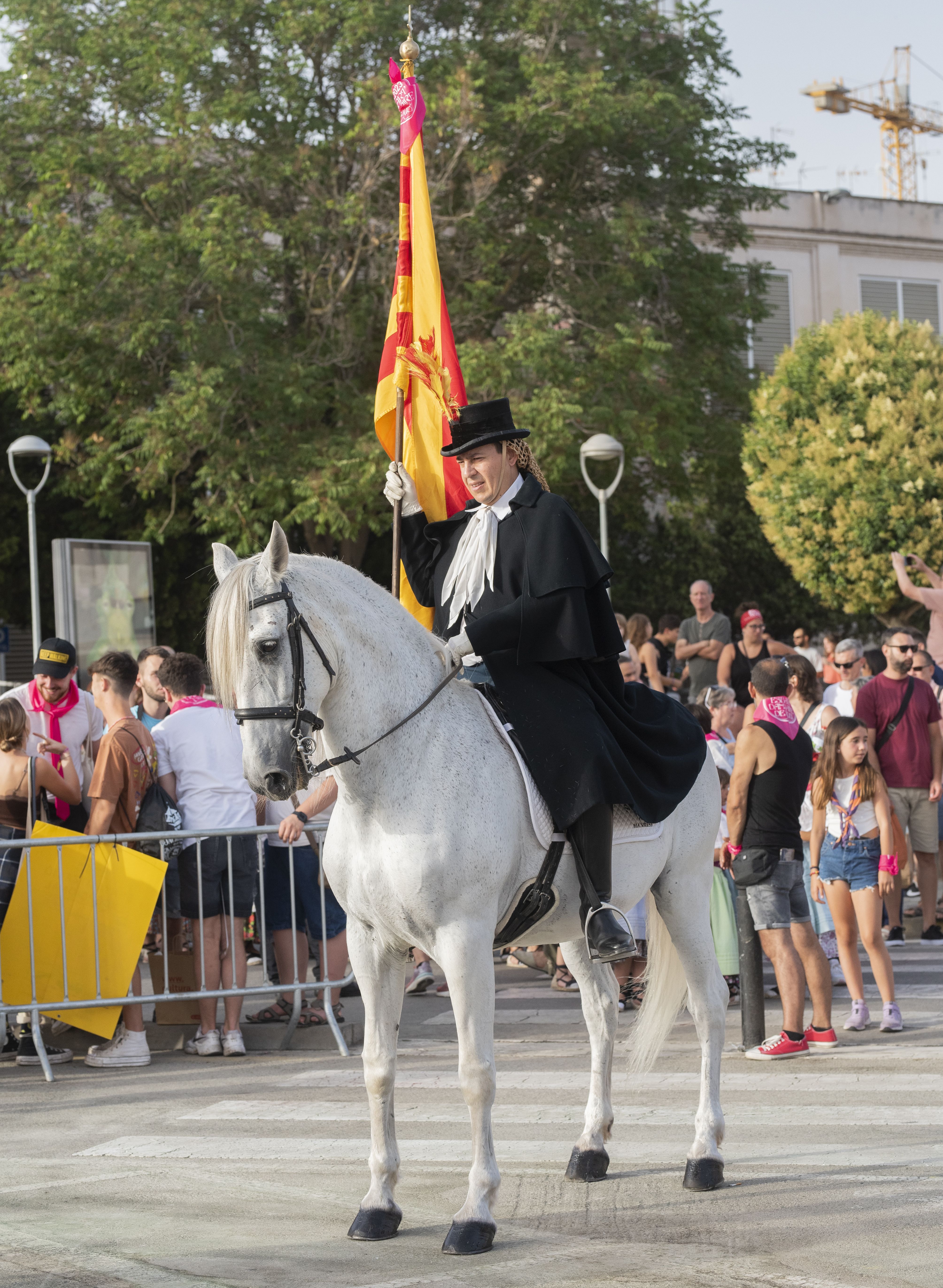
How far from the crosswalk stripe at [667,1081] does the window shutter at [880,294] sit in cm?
3734

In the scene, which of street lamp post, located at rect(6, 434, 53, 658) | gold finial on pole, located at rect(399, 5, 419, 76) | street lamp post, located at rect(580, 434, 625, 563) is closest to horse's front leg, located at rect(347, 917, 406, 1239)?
gold finial on pole, located at rect(399, 5, 419, 76)

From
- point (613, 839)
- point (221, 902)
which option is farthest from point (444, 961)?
point (221, 902)

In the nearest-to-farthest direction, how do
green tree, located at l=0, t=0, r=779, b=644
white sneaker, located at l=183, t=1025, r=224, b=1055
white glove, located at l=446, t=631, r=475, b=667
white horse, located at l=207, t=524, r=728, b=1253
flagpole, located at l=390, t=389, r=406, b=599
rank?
white horse, located at l=207, t=524, r=728, b=1253 → white glove, located at l=446, t=631, r=475, b=667 → flagpole, located at l=390, t=389, r=406, b=599 → white sneaker, located at l=183, t=1025, r=224, b=1055 → green tree, located at l=0, t=0, r=779, b=644

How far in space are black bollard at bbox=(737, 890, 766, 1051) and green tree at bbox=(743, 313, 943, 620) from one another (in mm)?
21132

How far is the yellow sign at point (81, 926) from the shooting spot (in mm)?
8578

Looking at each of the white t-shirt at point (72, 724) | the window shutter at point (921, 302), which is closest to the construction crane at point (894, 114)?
the window shutter at point (921, 302)

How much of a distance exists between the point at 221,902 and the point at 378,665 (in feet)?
14.0

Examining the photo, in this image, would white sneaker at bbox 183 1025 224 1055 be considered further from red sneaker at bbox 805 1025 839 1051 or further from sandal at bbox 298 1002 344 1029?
red sneaker at bbox 805 1025 839 1051

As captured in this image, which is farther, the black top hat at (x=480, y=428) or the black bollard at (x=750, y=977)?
the black bollard at (x=750, y=977)

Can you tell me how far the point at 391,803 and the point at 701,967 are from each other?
168 cm

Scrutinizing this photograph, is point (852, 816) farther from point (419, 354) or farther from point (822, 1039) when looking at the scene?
point (419, 354)

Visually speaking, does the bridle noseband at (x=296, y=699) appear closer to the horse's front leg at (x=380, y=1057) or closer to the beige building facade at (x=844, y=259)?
the horse's front leg at (x=380, y=1057)

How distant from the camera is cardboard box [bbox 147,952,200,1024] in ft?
30.1

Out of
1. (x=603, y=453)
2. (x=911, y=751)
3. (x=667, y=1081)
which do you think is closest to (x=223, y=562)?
(x=667, y=1081)
